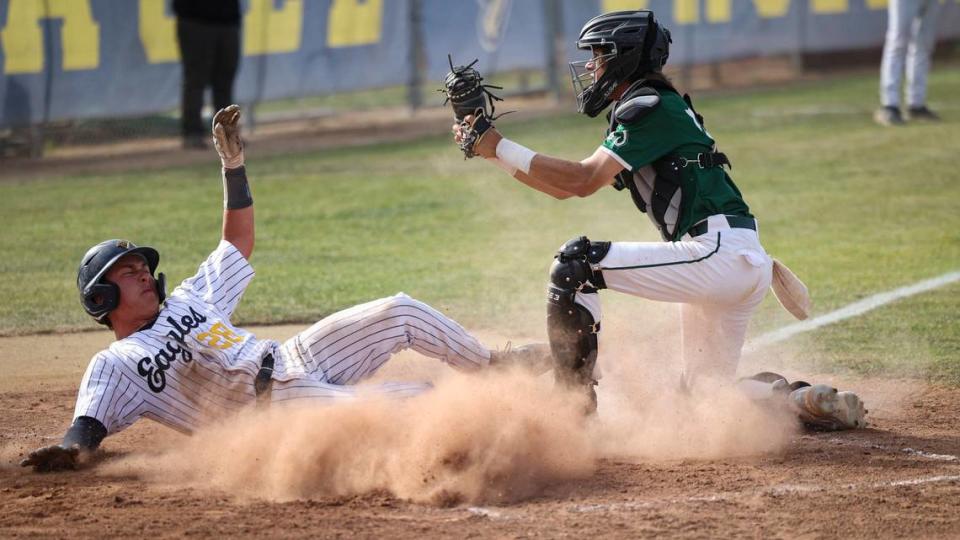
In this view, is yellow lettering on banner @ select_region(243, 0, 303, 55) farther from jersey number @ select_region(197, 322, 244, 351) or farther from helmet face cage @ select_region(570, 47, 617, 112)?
jersey number @ select_region(197, 322, 244, 351)

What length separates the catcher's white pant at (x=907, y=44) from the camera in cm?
1523

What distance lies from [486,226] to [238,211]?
228 inches

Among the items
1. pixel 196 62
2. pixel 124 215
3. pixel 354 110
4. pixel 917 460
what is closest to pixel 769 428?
pixel 917 460

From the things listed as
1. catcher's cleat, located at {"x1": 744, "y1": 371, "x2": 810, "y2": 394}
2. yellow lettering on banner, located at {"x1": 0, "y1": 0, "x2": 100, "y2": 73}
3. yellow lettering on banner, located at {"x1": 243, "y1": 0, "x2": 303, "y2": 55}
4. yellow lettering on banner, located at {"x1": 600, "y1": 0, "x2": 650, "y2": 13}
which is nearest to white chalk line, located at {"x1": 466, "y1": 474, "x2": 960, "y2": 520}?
catcher's cleat, located at {"x1": 744, "y1": 371, "x2": 810, "y2": 394}

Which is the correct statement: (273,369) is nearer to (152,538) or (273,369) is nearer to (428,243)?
(152,538)

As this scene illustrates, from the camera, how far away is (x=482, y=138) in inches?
213

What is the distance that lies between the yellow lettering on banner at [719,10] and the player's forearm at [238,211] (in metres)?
16.5

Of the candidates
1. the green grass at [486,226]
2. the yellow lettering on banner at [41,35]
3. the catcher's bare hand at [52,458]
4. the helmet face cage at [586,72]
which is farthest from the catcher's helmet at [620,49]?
the yellow lettering on banner at [41,35]

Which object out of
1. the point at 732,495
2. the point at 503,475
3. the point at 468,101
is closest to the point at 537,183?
the point at 468,101

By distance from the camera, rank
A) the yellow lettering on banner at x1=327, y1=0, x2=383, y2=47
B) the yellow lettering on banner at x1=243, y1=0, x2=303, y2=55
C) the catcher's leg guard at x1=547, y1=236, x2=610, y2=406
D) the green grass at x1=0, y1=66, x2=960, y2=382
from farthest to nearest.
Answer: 1. the yellow lettering on banner at x1=327, y1=0, x2=383, y2=47
2. the yellow lettering on banner at x1=243, y1=0, x2=303, y2=55
3. the green grass at x1=0, y1=66, x2=960, y2=382
4. the catcher's leg guard at x1=547, y1=236, x2=610, y2=406

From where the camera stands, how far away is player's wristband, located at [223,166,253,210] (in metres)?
5.73

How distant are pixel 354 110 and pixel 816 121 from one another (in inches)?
284

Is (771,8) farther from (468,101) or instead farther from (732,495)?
(732,495)

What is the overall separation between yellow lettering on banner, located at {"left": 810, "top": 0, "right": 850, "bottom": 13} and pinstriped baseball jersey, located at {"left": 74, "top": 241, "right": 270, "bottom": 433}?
1888 cm
